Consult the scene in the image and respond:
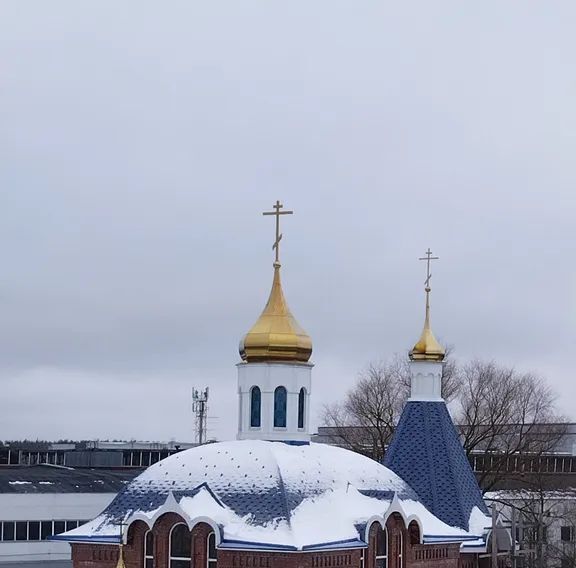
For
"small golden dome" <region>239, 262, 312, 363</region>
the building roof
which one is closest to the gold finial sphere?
"small golden dome" <region>239, 262, 312, 363</region>

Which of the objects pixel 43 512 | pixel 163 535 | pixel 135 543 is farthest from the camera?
pixel 43 512

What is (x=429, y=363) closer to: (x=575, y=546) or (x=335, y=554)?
(x=335, y=554)

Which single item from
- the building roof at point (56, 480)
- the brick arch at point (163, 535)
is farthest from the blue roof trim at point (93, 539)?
the building roof at point (56, 480)

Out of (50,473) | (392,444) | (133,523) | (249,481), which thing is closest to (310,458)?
(249,481)

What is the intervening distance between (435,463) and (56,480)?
47.9ft

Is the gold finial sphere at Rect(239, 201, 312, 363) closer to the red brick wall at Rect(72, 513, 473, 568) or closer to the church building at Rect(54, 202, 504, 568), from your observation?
the church building at Rect(54, 202, 504, 568)

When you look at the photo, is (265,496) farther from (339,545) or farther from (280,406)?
(280,406)

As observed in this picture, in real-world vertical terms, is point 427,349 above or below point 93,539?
above

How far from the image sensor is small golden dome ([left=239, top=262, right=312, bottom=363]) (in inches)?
1008

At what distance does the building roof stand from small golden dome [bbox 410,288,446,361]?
10.7 m

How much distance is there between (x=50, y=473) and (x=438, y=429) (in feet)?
50.9

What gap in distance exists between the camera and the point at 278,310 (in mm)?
25812

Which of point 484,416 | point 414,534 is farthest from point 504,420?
point 414,534

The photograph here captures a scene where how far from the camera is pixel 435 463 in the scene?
96.3 feet
